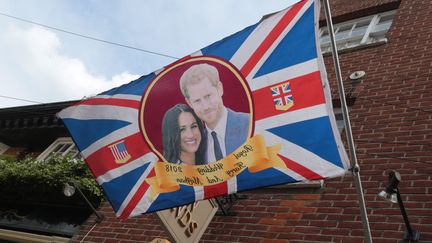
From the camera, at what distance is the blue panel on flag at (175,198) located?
4074 millimetres

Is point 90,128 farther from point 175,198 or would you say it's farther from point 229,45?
point 229,45

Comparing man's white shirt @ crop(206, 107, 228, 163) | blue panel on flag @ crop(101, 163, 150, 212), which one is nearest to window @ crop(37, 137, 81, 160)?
blue panel on flag @ crop(101, 163, 150, 212)

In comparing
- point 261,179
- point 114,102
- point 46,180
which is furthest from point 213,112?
point 46,180

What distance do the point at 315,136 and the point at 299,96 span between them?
1.32 feet

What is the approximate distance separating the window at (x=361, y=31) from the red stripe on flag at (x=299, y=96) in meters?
4.96

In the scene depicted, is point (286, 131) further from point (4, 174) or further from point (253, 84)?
point (4, 174)

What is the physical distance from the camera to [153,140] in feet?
15.0

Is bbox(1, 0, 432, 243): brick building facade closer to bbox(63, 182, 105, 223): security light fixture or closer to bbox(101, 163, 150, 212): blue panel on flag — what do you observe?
bbox(63, 182, 105, 223): security light fixture

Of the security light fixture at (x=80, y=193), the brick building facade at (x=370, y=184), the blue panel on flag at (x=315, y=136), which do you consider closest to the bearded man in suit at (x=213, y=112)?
the blue panel on flag at (x=315, y=136)

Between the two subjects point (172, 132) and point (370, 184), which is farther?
point (370, 184)

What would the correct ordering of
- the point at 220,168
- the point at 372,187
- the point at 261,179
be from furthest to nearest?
the point at 372,187 < the point at 220,168 < the point at 261,179

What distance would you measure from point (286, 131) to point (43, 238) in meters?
6.09

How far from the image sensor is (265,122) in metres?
3.85

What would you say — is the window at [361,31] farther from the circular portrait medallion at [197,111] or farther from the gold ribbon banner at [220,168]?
the gold ribbon banner at [220,168]
